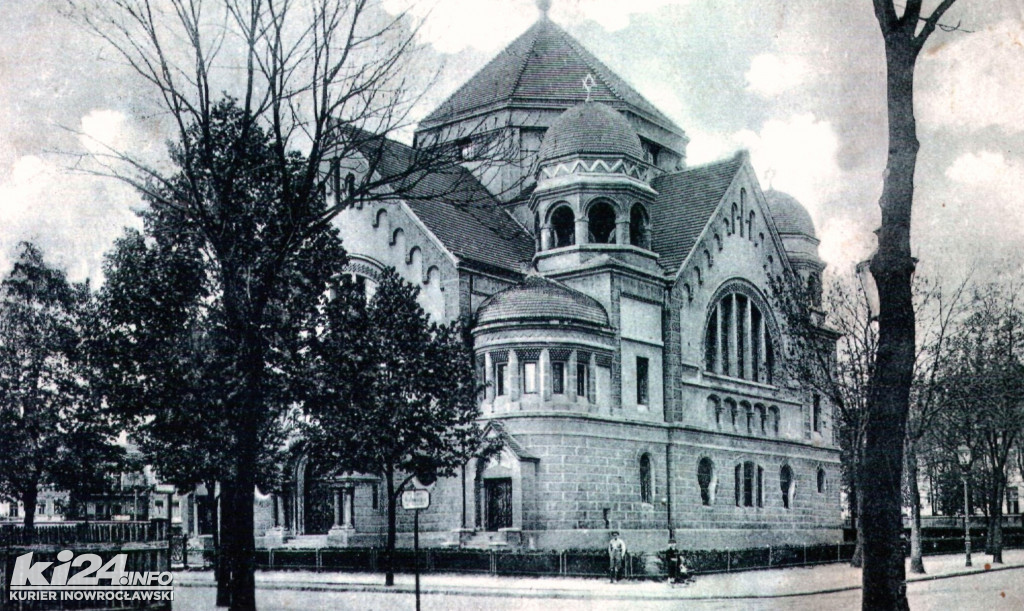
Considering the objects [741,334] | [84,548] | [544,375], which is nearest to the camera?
[84,548]

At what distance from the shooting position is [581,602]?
83.6 feet

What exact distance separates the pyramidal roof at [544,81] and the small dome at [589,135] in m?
4.90

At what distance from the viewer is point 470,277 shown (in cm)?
4006

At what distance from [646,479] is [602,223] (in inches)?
407

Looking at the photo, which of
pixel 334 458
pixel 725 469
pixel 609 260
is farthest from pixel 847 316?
pixel 334 458

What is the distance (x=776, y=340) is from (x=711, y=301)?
5.14 metres

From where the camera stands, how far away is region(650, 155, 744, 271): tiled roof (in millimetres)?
44531

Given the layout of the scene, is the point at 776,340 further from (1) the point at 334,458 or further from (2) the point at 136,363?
(2) the point at 136,363

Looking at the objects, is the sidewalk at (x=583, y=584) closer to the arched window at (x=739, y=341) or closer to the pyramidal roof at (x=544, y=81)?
the arched window at (x=739, y=341)

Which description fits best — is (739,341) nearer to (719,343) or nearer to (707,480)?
(719,343)

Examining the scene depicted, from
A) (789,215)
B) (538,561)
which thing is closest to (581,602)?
(538,561)

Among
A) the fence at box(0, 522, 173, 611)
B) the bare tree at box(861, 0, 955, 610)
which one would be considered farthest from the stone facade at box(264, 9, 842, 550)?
the bare tree at box(861, 0, 955, 610)

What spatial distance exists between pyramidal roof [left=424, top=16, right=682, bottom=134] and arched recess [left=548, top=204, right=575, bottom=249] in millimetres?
6405

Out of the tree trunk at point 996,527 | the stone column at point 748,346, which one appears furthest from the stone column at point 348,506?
the tree trunk at point 996,527
